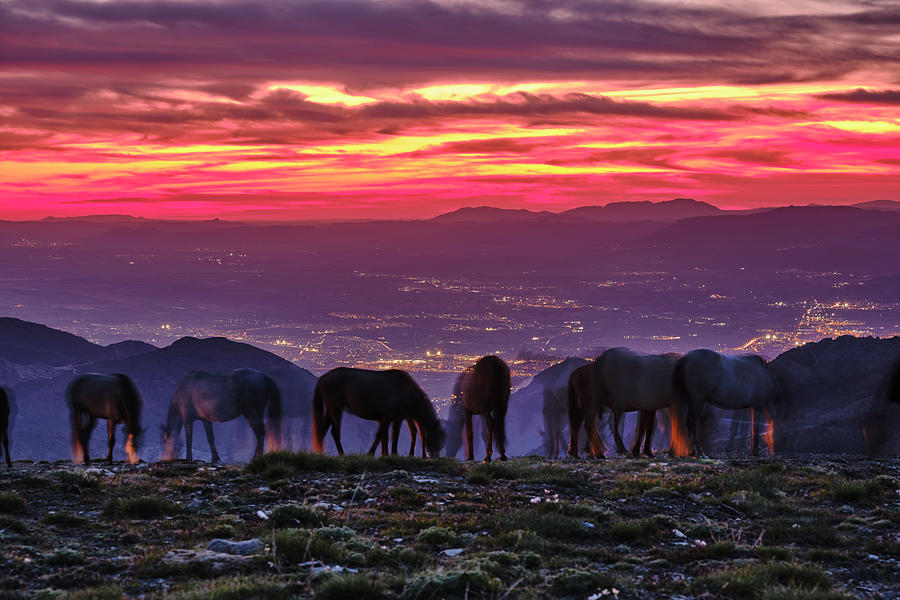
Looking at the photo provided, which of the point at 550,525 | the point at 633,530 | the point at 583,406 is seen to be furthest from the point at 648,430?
the point at 550,525

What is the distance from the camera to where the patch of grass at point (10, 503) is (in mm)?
12805

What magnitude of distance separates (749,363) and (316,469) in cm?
1597

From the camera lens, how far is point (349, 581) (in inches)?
356

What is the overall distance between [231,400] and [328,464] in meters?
19.3

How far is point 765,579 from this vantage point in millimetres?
9414

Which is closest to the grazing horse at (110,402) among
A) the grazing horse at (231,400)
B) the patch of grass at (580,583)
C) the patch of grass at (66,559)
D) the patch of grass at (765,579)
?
the grazing horse at (231,400)

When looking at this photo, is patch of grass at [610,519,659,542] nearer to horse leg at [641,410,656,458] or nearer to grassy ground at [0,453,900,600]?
grassy ground at [0,453,900,600]

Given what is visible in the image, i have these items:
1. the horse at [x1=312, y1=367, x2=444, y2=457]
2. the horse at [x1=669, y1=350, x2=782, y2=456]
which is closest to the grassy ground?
the horse at [x1=312, y1=367, x2=444, y2=457]

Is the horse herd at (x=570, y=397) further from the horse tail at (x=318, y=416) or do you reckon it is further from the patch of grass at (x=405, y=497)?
the patch of grass at (x=405, y=497)

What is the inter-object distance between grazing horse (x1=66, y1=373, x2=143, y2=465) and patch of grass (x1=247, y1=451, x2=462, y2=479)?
41.6 feet

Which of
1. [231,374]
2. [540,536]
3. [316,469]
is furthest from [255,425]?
[540,536]

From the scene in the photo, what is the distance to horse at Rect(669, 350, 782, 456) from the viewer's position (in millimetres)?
25703

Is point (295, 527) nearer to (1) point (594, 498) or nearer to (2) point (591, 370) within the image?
(1) point (594, 498)

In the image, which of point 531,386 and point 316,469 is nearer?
point 316,469
